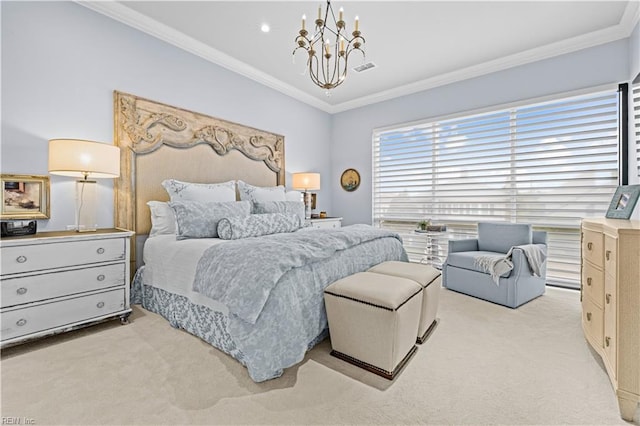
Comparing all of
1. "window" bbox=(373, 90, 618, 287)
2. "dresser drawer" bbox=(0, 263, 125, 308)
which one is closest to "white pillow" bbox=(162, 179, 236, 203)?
"dresser drawer" bbox=(0, 263, 125, 308)

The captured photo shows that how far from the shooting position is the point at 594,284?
6.16 feet

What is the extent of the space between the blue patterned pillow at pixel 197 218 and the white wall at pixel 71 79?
2.64ft

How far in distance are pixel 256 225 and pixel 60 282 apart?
1.48 meters

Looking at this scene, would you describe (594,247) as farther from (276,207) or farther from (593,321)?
(276,207)

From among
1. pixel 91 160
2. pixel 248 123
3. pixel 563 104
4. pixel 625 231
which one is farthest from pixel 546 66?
pixel 91 160

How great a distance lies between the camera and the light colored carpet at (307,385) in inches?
55.7

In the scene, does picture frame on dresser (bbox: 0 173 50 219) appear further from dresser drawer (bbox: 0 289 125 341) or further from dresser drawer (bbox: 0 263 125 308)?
dresser drawer (bbox: 0 289 125 341)

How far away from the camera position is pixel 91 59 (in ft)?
8.83

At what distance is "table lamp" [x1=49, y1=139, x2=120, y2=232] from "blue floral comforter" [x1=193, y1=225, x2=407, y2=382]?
47.4 inches

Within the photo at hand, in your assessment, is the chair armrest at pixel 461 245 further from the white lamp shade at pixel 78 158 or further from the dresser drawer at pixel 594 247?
the white lamp shade at pixel 78 158

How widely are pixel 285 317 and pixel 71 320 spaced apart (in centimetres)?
172

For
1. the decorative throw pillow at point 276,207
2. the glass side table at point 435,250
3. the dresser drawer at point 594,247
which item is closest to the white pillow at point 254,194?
the decorative throw pillow at point 276,207

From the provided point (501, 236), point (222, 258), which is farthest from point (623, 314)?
point (222, 258)

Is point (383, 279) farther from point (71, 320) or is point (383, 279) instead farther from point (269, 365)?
point (71, 320)
